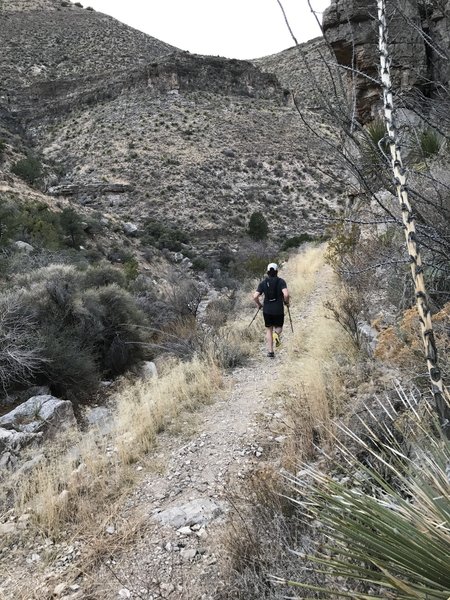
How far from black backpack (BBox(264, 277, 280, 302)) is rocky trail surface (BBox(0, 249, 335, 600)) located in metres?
2.10

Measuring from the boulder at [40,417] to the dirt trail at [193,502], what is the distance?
1382mm

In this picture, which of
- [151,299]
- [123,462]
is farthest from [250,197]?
[123,462]

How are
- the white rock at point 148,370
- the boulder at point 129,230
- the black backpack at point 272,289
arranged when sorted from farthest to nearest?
the boulder at point 129,230 < the white rock at point 148,370 < the black backpack at point 272,289

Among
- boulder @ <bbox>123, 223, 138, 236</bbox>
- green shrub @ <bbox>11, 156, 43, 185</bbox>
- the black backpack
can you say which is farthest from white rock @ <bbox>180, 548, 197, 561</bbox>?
green shrub @ <bbox>11, 156, 43, 185</bbox>

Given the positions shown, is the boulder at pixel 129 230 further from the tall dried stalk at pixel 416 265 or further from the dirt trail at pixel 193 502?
the tall dried stalk at pixel 416 265

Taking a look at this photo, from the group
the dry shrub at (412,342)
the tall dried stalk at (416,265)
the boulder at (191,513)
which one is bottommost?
the boulder at (191,513)

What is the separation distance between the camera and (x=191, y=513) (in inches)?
135

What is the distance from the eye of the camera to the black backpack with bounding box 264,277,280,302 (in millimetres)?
7453

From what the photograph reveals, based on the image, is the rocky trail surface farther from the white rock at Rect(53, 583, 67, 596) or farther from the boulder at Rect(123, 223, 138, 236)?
the boulder at Rect(123, 223, 138, 236)

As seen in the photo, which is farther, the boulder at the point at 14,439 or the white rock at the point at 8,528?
the boulder at the point at 14,439

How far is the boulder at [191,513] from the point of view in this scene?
131 inches

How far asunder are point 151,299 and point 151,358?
11.4 feet

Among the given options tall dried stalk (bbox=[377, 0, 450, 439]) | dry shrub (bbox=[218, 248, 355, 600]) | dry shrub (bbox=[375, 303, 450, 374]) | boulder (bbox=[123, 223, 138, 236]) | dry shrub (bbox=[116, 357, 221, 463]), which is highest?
tall dried stalk (bbox=[377, 0, 450, 439])

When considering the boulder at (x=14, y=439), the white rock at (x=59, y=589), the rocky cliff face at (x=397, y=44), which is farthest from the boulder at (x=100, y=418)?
the rocky cliff face at (x=397, y=44)
